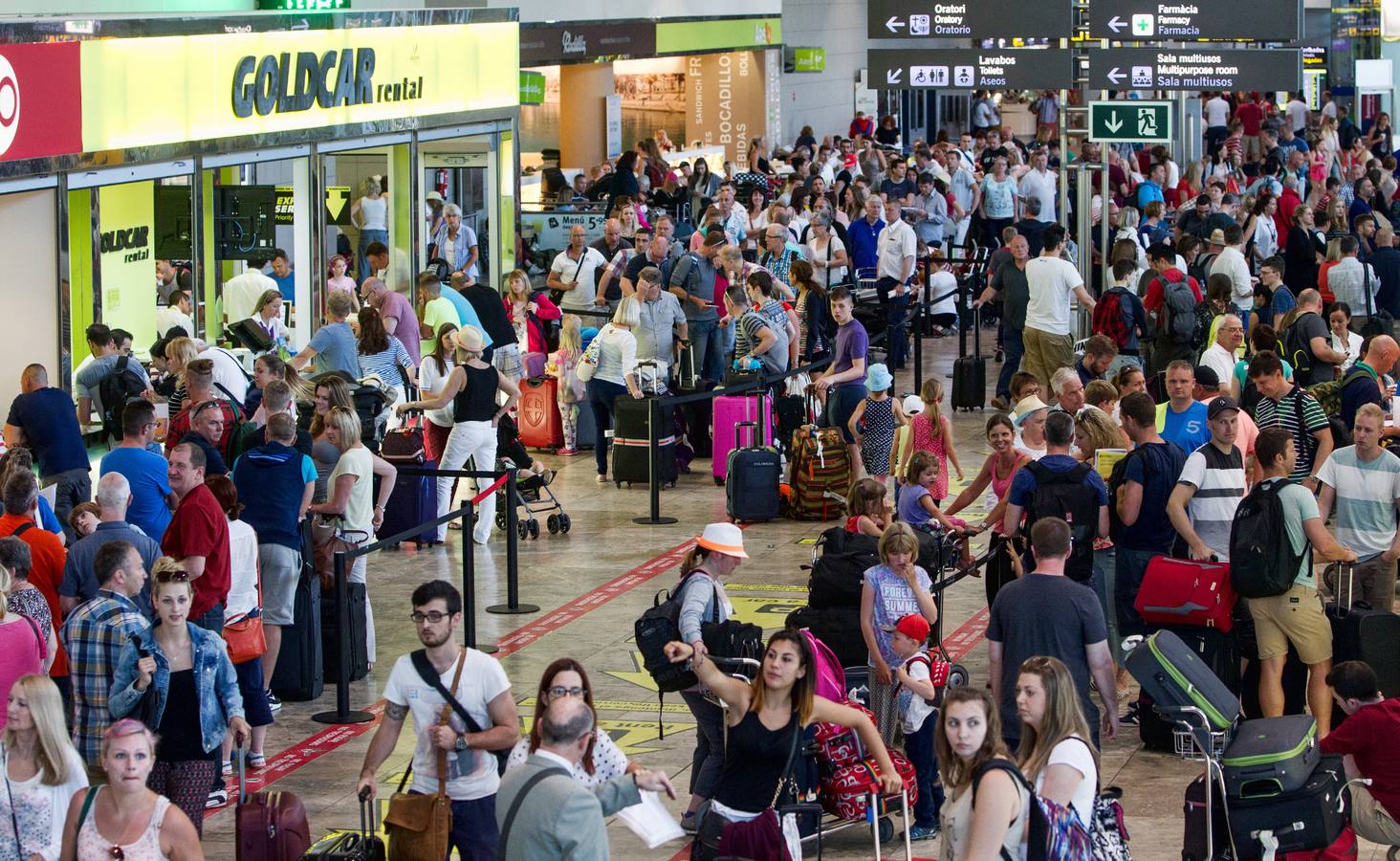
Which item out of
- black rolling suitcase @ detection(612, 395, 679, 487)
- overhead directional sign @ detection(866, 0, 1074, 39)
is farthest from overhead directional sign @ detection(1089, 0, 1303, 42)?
black rolling suitcase @ detection(612, 395, 679, 487)

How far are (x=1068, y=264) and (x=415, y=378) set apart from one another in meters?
5.67

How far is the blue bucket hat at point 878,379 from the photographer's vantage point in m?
14.6

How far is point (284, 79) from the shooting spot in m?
17.5

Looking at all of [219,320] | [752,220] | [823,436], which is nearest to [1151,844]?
[823,436]

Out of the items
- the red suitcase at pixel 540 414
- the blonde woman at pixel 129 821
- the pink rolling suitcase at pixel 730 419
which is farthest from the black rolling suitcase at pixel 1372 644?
the red suitcase at pixel 540 414

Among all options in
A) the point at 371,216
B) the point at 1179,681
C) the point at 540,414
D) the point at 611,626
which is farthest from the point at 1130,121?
the point at 1179,681

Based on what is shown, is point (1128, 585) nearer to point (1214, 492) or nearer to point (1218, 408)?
point (1214, 492)

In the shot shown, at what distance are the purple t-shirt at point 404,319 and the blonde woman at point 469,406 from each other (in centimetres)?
215

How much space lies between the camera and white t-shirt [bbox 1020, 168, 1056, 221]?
83.8 feet

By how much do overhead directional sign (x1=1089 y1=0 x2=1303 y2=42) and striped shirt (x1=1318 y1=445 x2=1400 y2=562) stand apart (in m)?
12.4

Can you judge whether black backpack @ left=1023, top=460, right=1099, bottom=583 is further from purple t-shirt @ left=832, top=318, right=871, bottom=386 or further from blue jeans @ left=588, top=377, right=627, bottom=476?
blue jeans @ left=588, top=377, right=627, bottom=476

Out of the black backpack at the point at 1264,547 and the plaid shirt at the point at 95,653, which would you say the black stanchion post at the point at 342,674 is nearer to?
the plaid shirt at the point at 95,653

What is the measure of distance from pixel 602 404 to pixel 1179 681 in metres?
8.68

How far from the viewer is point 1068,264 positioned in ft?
57.4
